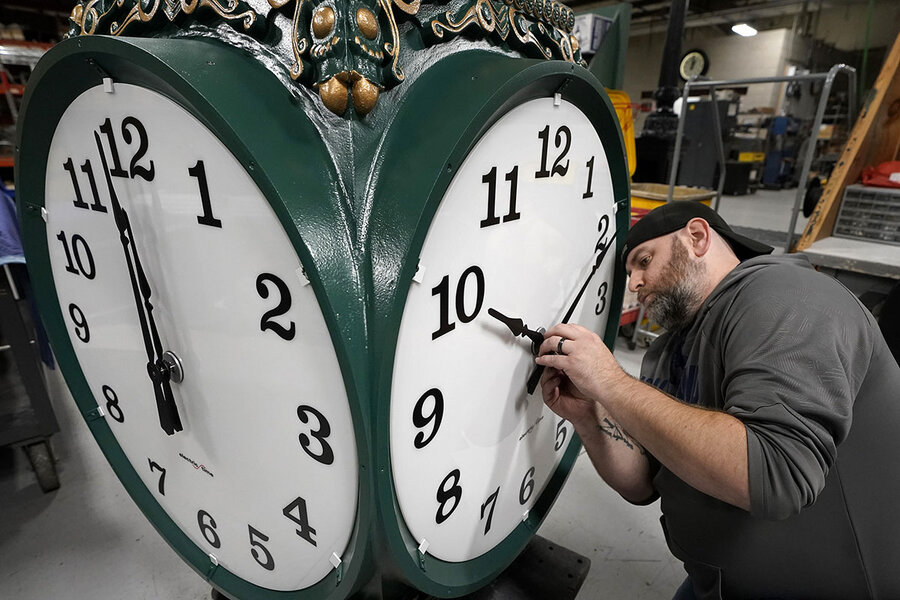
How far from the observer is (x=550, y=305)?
916mm

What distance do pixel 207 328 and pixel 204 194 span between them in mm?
204

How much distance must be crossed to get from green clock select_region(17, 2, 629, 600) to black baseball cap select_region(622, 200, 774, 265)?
0.49 ft

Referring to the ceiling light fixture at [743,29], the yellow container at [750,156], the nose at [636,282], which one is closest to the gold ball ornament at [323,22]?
the nose at [636,282]

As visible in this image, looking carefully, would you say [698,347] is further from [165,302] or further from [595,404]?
[165,302]

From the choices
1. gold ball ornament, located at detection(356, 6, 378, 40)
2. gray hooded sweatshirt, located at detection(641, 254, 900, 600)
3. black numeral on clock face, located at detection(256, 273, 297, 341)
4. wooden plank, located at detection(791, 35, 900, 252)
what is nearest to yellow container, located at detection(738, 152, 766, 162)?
wooden plank, located at detection(791, 35, 900, 252)

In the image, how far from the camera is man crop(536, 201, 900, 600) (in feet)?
2.64

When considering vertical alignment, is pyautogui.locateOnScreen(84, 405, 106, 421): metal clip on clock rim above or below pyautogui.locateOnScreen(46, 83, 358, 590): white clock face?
below

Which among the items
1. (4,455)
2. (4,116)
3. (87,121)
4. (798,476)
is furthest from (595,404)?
(4,116)

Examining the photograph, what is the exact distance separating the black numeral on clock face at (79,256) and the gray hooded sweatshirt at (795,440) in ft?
3.71

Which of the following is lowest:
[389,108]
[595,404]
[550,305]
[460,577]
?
[460,577]

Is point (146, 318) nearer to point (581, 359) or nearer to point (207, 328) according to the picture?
point (207, 328)

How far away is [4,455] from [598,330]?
8.93ft

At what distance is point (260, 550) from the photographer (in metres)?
0.84

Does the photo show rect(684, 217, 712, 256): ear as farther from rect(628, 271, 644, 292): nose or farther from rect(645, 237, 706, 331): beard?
rect(628, 271, 644, 292): nose
